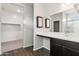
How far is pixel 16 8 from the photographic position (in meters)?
3.46

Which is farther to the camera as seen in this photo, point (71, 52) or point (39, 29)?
point (39, 29)

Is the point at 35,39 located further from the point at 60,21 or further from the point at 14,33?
the point at 60,21

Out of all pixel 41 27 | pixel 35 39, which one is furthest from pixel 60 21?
pixel 35 39

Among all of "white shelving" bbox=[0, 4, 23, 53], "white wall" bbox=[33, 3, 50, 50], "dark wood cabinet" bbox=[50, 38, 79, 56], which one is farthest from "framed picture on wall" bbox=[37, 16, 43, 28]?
"dark wood cabinet" bbox=[50, 38, 79, 56]

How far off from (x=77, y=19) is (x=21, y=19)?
2.64 m

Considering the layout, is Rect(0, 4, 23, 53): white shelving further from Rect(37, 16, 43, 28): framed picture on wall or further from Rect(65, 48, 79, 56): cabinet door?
Rect(65, 48, 79, 56): cabinet door

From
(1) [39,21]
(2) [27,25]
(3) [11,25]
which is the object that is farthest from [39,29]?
Result: (3) [11,25]

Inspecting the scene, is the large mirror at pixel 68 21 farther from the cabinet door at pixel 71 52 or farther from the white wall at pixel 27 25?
the white wall at pixel 27 25

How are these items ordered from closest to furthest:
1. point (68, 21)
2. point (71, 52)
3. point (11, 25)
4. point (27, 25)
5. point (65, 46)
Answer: point (71, 52) < point (65, 46) < point (68, 21) < point (11, 25) < point (27, 25)

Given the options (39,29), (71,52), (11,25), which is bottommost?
(71,52)

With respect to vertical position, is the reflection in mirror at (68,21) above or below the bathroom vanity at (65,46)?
above

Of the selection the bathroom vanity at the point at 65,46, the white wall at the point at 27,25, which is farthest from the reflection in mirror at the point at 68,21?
the white wall at the point at 27,25

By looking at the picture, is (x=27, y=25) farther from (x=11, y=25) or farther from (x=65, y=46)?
(x=65, y=46)

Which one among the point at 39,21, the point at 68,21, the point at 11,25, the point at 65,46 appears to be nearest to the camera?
the point at 65,46
